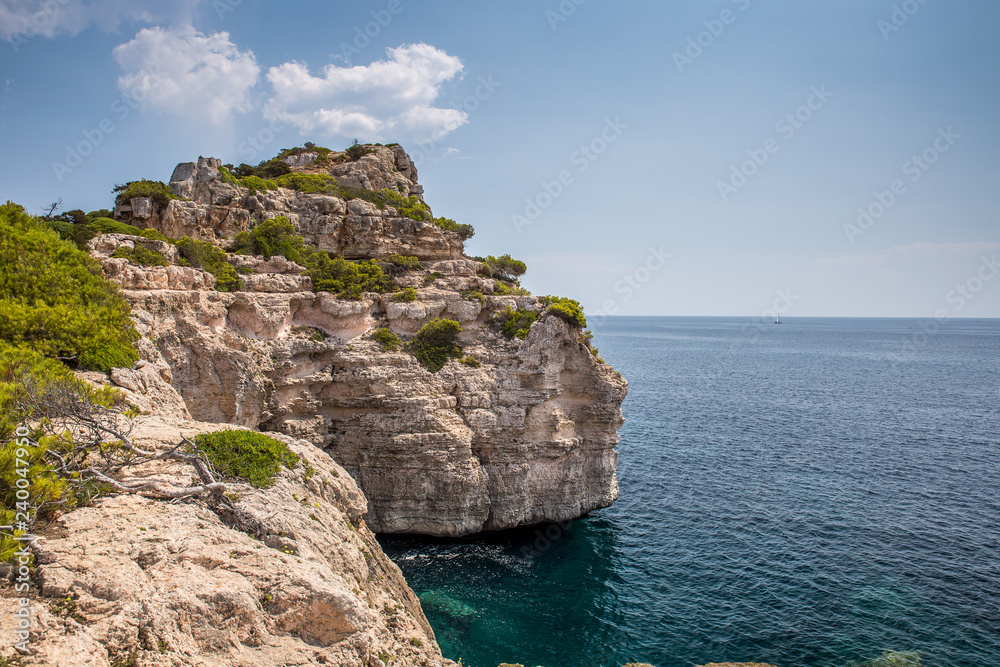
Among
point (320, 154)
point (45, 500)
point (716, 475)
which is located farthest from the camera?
point (320, 154)

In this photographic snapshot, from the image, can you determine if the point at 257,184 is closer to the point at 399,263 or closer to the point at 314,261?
the point at 314,261

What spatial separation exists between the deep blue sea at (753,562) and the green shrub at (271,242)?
58.9ft

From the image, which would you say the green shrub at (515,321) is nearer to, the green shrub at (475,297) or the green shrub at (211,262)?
the green shrub at (475,297)

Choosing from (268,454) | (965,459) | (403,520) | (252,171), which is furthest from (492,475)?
(965,459)

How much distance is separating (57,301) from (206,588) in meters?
14.9

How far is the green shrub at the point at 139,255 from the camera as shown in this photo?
23719 millimetres

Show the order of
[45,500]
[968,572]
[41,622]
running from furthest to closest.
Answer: [968,572] < [45,500] < [41,622]

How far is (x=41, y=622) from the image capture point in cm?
695

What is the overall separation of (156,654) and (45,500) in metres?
3.55

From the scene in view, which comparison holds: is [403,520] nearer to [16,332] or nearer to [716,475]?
[16,332]

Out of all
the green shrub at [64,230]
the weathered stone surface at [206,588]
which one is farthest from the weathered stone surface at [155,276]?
the weathered stone surface at [206,588]

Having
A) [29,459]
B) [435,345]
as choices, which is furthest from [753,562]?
[29,459]

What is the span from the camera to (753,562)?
27859 mm

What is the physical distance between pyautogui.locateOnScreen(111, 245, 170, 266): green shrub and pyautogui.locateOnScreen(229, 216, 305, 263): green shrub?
5910mm
